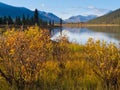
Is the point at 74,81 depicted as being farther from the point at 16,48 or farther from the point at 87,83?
the point at 16,48

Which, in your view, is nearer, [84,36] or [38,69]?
[38,69]

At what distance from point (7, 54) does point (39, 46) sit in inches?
41.7

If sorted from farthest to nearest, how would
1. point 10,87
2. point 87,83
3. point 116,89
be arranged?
point 87,83 < point 10,87 < point 116,89

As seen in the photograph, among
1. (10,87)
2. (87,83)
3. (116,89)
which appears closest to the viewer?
(116,89)

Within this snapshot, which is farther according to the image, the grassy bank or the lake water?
the lake water

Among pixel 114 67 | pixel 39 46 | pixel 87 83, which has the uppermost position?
pixel 39 46

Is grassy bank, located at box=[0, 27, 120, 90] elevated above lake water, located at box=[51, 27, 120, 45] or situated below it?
above

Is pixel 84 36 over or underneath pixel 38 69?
underneath

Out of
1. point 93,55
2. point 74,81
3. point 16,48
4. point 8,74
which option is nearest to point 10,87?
point 8,74

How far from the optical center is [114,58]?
8.98 meters

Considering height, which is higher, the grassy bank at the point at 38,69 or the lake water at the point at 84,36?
the grassy bank at the point at 38,69

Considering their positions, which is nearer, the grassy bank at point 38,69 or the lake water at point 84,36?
the grassy bank at point 38,69

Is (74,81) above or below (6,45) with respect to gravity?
below

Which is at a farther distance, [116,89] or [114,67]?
[114,67]
